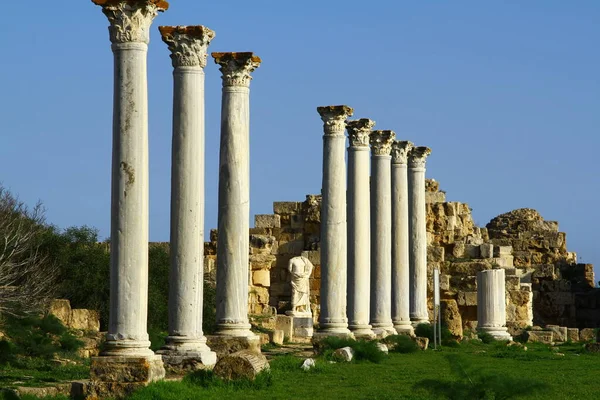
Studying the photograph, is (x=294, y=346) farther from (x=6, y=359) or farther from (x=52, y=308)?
(x=6, y=359)

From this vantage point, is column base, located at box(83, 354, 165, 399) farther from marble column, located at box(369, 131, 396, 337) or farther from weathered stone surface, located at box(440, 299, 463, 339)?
weathered stone surface, located at box(440, 299, 463, 339)

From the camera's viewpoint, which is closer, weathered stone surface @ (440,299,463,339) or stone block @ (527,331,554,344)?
weathered stone surface @ (440,299,463,339)

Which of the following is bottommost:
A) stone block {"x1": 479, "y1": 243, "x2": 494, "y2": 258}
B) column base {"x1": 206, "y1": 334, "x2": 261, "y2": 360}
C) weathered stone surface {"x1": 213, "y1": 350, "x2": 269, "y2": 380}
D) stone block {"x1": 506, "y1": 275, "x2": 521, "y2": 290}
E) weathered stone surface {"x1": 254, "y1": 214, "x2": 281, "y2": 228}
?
weathered stone surface {"x1": 213, "y1": 350, "x2": 269, "y2": 380}

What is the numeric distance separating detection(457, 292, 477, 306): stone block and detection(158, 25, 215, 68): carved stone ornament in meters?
21.9

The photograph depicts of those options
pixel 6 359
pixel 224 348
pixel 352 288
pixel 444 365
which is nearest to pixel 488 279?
pixel 352 288

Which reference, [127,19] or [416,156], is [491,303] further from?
[127,19]

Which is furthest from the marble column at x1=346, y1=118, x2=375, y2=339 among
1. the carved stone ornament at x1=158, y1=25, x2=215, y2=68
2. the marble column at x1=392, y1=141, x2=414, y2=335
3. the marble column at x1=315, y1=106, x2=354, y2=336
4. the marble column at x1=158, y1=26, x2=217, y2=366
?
the carved stone ornament at x1=158, y1=25, x2=215, y2=68

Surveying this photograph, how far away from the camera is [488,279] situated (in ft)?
136

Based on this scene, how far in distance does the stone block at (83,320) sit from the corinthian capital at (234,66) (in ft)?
27.9

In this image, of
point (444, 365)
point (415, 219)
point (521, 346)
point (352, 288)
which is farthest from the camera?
point (415, 219)

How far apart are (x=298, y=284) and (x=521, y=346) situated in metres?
6.78

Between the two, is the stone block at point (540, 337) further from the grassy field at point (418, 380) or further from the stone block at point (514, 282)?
the grassy field at point (418, 380)

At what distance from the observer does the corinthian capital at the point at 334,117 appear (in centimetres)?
3206

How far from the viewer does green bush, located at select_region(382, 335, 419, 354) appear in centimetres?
3281
